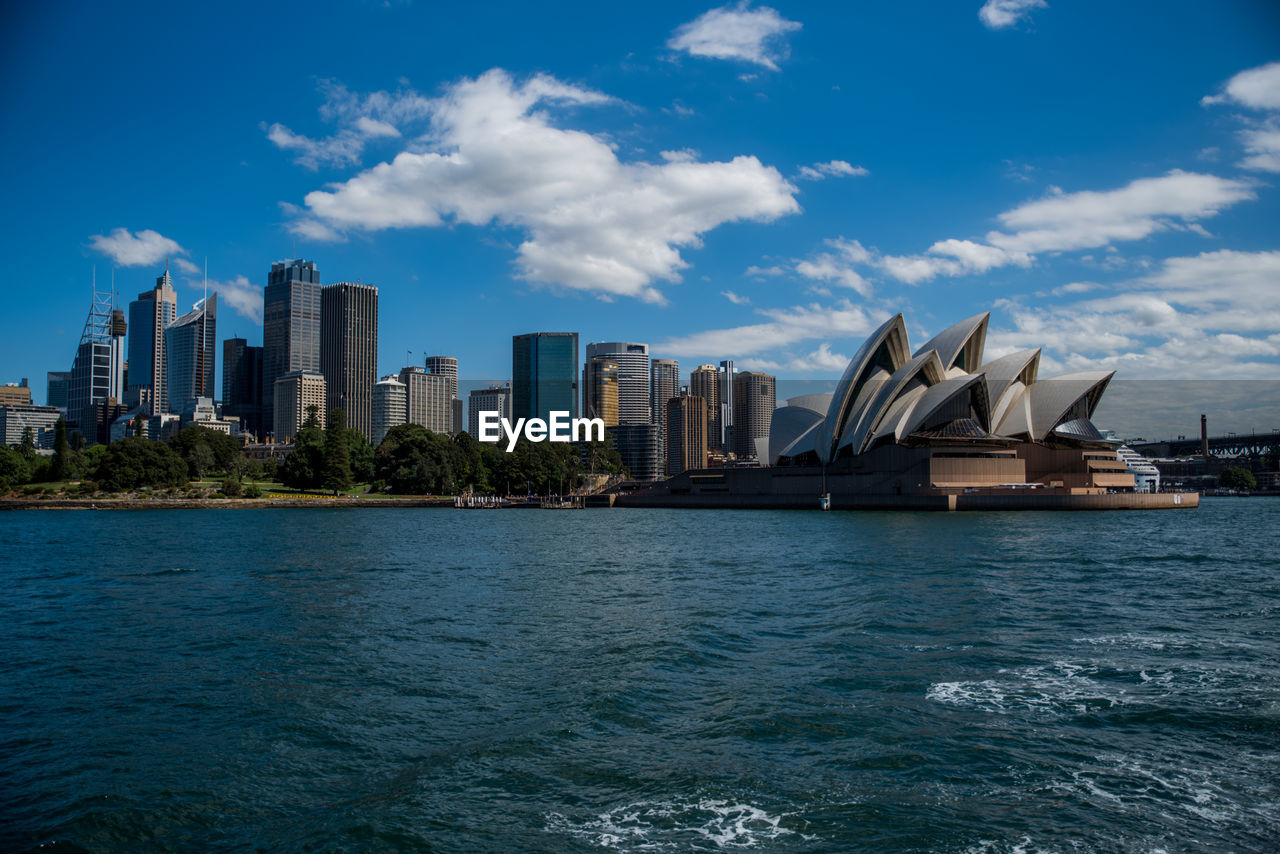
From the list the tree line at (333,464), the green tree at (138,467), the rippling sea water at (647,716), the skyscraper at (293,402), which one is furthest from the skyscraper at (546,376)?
the rippling sea water at (647,716)

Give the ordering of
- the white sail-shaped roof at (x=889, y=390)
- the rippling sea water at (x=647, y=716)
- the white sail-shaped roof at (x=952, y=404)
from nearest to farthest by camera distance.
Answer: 1. the rippling sea water at (x=647, y=716)
2. the white sail-shaped roof at (x=952, y=404)
3. the white sail-shaped roof at (x=889, y=390)

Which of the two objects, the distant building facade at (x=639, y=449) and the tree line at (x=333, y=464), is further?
the distant building facade at (x=639, y=449)

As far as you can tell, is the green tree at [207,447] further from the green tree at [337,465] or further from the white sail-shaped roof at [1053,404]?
the white sail-shaped roof at [1053,404]

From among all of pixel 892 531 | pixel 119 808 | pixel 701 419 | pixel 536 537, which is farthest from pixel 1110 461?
pixel 701 419

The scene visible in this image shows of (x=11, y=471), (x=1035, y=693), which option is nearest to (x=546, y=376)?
(x=11, y=471)

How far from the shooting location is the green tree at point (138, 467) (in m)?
77.2

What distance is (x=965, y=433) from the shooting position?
63.4 metres

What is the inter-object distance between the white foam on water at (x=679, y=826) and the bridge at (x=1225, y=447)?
496ft

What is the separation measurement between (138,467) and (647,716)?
84072mm

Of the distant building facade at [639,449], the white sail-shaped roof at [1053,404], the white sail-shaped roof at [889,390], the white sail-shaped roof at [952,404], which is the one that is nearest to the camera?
the white sail-shaped roof at [952,404]

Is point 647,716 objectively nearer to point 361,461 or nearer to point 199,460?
point 199,460

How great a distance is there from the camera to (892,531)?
39.1 meters

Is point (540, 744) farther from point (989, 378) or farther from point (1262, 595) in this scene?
point (989, 378)

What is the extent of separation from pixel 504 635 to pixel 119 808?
23.3ft
